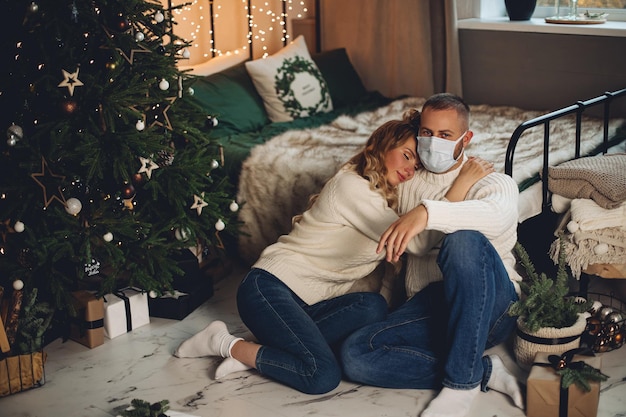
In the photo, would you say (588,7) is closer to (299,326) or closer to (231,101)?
(231,101)

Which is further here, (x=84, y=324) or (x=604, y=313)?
(x=84, y=324)

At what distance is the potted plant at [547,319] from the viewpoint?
7.81ft

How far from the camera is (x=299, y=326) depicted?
241 centimetres

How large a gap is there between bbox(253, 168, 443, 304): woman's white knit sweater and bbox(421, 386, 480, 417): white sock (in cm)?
44

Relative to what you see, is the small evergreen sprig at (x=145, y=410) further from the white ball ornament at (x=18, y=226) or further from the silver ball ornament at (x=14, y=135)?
the silver ball ornament at (x=14, y=135)

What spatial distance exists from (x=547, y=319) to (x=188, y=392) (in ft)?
3.44

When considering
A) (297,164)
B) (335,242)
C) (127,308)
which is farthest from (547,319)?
(127,308)

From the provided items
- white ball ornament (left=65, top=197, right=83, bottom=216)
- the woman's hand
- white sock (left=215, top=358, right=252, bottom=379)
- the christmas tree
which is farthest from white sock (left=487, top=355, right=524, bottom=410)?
white ball ornament (left=65, top=197, right=83, bottom=216)

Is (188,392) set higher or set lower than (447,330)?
lower

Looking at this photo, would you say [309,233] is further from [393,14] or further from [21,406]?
[393,14]

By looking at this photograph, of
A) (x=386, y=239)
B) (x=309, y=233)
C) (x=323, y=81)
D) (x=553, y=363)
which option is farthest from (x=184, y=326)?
(x=323, y=81)

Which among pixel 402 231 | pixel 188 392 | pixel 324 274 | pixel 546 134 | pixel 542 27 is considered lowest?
pixel 188 392

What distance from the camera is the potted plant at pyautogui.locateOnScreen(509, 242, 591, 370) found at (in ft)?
7.81

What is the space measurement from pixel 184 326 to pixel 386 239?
0.98 m
